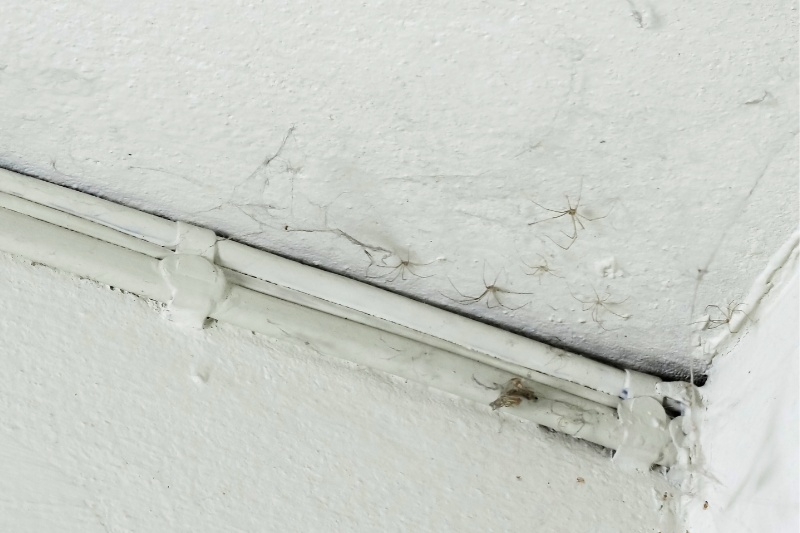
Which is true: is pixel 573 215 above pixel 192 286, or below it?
above

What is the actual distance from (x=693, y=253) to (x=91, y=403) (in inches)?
32.2

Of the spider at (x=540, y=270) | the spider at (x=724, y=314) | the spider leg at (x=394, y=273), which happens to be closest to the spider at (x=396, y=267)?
the spider leg at (x=394, y=273)

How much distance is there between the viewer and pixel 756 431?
1115mm

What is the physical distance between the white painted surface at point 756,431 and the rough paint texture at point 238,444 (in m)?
0.09

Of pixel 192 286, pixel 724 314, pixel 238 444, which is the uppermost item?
pixel 724 314

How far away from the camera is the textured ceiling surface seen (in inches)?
36.1

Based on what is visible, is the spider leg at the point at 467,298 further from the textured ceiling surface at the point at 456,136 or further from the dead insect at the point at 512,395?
the dead insect at the point at 512,395

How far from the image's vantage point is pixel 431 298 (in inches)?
48.4

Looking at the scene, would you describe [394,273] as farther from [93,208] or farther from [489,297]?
[93,208]

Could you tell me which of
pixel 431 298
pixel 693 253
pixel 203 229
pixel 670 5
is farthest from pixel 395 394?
pixel 670 5

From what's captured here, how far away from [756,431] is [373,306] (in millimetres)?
549

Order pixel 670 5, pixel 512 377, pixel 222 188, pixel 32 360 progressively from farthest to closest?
pixel 512 377
pixel 222 188
pixel 32 360
pixel 670 5

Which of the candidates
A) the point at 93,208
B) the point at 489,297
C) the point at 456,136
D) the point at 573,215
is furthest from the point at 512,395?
the point at 93,208

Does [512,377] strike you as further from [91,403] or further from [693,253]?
[91,403]
